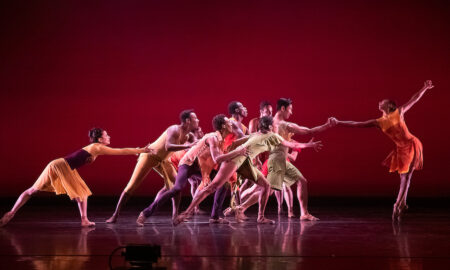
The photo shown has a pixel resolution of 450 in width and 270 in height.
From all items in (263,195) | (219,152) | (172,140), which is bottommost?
(263,195)

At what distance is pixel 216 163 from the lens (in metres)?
6.22

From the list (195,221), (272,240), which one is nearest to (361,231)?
(272,240)

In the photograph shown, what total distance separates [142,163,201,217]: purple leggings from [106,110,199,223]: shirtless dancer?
28cm

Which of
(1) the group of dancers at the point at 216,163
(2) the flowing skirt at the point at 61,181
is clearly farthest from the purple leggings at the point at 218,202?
(2) the flowing skirt at the point at 61,181

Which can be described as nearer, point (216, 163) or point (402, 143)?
point (216, 163)

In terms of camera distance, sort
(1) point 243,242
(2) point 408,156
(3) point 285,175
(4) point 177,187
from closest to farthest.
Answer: (1) point 243,242 < (4) point 177,187 < (3) point 285,175 < (2) point 408,156

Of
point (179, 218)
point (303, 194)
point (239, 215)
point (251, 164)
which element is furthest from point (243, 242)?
point (303, 194)

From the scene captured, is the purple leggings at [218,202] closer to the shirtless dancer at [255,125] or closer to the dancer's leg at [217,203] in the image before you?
the dancer's leg at [217,203]

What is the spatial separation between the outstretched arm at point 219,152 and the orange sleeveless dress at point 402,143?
80.0 inches

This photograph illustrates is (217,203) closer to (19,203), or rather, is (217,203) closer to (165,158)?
(165,158)

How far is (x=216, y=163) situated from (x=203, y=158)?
156mm

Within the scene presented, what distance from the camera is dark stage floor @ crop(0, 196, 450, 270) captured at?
364cm

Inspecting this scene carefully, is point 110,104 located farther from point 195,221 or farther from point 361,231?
point 361,231

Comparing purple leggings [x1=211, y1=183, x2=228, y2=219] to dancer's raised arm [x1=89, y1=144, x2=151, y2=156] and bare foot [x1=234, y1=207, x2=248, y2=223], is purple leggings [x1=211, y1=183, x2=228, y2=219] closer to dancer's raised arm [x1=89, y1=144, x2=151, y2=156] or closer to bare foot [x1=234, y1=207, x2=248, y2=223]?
bare foot [x1=234, y1=207, x2=248, y2=223]
